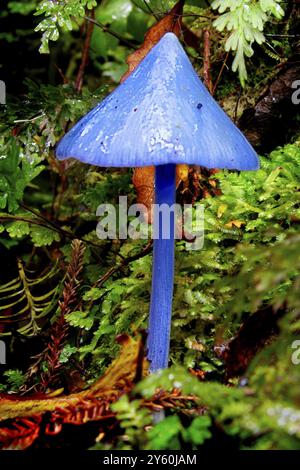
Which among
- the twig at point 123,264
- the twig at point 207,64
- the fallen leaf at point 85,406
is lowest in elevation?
the fallen leaf at point 85,406

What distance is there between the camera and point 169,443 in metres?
1.21

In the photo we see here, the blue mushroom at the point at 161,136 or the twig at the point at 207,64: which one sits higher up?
the twig at the point at 207,64

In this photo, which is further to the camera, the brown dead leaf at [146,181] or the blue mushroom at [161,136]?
the brown dead leaf at [146,181]

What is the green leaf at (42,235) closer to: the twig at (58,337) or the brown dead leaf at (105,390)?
the twig at (58,337)

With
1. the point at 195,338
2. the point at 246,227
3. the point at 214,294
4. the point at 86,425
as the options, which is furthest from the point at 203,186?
the point at 86,425

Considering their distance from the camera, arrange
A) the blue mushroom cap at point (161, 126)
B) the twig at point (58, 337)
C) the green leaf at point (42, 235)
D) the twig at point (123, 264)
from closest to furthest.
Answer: the blue mushroom cap at point (161, 126) → the twig at point (58, 337) → the twig at point (123, 264) → the green leaf at point (42, 235)

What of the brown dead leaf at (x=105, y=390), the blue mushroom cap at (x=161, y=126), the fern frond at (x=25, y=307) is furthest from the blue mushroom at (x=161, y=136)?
the fern frond at (x=25, y=307)

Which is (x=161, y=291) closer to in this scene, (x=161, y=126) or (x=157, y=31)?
(x=161, y=126)

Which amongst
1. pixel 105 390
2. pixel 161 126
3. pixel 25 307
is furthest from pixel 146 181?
pixel 105 390

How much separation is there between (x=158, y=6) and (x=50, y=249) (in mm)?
1233

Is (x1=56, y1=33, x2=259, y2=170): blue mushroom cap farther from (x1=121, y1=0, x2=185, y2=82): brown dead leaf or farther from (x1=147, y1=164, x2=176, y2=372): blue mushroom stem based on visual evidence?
(x1=121, y1=0, x2=185, y2=82): brown dead leaf

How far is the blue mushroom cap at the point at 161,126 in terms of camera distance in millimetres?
1284

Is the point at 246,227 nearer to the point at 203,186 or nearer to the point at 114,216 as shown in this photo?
the point at 203,186

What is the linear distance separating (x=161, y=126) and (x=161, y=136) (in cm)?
3
